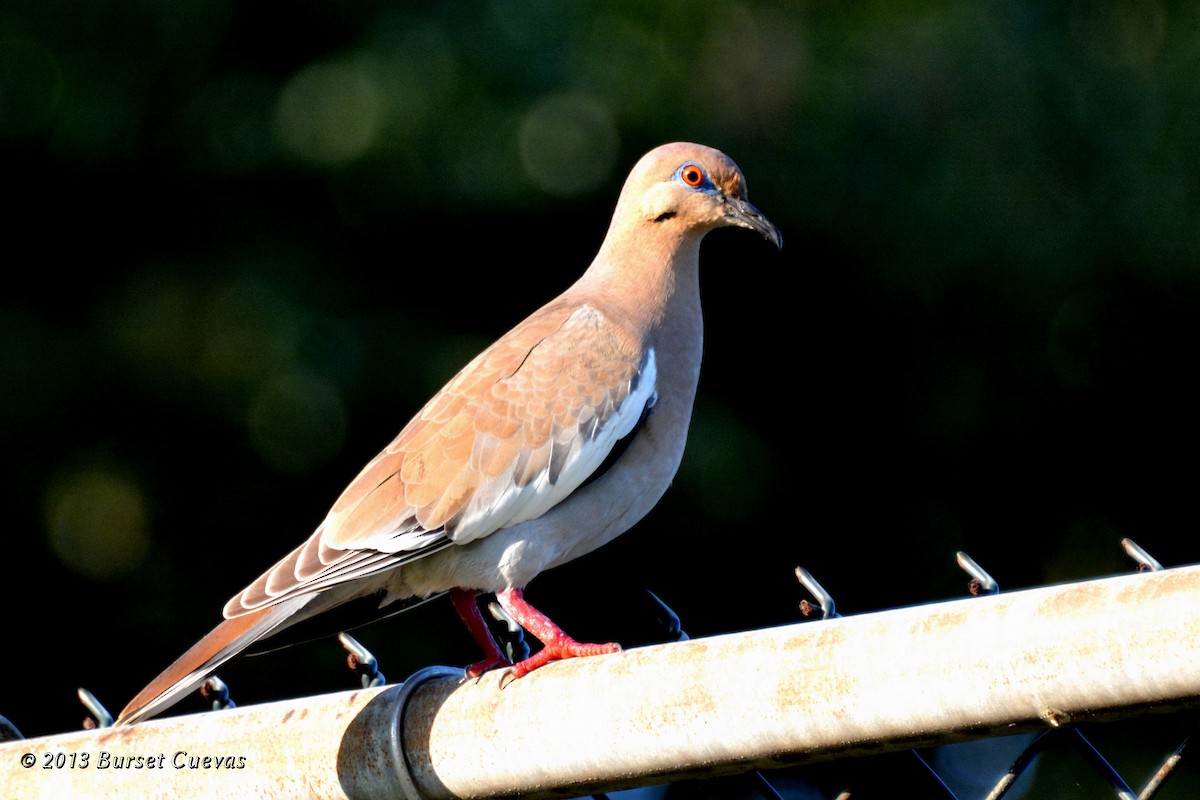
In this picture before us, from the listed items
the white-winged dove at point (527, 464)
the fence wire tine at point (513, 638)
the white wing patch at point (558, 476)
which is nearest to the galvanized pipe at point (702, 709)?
the fence wire tine at point (513, 638)

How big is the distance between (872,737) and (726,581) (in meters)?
3.80

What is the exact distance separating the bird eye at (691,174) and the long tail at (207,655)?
1296mm

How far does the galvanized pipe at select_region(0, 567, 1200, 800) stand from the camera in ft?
4.11

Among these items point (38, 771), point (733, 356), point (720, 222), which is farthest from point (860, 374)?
point (38, 771)

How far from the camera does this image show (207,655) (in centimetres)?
219

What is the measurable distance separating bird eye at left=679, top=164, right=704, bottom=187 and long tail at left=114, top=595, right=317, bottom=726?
1.30 meters

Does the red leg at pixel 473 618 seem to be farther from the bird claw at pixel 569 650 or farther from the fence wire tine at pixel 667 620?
the fence wire tine at pixel 667 620

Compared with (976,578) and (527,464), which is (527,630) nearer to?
(527,464)

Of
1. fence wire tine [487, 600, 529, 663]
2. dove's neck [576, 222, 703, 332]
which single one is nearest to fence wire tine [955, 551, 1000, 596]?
fence wire tine [487, 600, 529, 663]

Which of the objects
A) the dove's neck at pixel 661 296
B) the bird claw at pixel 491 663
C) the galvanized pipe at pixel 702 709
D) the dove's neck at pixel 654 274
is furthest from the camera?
the dove's neck at pixel 654 274

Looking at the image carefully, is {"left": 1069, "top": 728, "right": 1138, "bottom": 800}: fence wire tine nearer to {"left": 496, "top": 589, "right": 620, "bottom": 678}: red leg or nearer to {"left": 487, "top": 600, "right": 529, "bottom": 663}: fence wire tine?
{"left": 496, "top": 589, "right": 620, "bottom": 678}: red leg

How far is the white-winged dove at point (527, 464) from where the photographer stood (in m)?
2.71

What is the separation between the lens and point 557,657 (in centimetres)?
244

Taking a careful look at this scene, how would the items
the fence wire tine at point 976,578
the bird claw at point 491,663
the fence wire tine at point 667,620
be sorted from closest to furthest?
the fence wire tine at point 976,578 → the fence wire tine at point 667,620 → the bird claw at point 491,663
